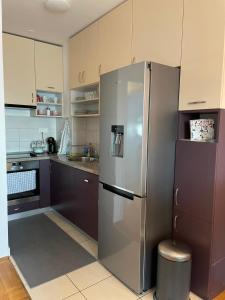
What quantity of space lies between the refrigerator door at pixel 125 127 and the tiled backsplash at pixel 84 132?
1275 mm

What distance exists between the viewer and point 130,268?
1781 mm

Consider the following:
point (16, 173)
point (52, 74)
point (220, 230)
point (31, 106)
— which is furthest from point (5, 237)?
point (52, 74)

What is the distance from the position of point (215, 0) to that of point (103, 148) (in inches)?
53.4

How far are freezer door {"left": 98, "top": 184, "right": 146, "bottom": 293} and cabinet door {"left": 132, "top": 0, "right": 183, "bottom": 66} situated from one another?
3.95ft

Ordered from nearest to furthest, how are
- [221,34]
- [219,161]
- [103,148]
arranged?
[221,34], [219,161], [103,148]

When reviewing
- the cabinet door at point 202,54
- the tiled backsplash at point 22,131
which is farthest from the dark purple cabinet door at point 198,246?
the tiled backsplash at point 22,131

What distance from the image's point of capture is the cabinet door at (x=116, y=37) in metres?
2.21

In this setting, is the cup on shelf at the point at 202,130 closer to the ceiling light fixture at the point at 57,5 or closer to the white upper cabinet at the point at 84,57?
the white upper cabinet at the point at 84,57

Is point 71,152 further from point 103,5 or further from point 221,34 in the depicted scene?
point 221,34

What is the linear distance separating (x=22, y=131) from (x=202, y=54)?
2760 millimetres

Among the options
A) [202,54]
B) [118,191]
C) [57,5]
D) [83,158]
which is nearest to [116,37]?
[57,5]

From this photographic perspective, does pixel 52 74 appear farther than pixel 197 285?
Yes

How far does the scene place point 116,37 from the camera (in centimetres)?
236

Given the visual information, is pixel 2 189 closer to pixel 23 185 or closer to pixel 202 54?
pixel 23 185
